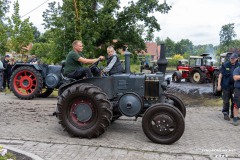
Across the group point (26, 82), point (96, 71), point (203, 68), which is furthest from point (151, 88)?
point (203, 68)

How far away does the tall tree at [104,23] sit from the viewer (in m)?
20.1

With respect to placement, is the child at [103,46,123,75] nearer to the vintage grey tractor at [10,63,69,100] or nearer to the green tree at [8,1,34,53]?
the vintage grey tractor at [10,63,69,100]

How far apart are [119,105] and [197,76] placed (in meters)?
18.1

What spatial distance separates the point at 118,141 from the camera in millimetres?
6320

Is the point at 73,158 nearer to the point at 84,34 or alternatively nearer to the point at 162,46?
the point at 162,46

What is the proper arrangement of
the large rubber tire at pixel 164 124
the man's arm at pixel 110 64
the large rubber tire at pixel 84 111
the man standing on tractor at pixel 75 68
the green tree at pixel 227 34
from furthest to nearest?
the green tree at pixel 227 34
the man's arm at pixel 110 64
the man standing on tractor at pixel 75 68
the large rubber tire at pixel 84 111
the large rubber tire at pixel 164 124

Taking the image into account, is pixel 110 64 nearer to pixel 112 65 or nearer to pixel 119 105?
pixel 112 65

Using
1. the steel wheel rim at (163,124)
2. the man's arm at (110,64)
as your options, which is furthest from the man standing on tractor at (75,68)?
the steel wheel rim at (163,124)

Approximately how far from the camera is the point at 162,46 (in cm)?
698

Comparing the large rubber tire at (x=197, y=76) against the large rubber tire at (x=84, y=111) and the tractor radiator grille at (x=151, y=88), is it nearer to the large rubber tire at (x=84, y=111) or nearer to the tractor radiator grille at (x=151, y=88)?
the tractor radiator grille at (x=151, y=88)

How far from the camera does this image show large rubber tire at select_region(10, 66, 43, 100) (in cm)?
1170

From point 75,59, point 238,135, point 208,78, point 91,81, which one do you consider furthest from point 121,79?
A: point 208,78

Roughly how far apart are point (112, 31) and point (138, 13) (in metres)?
2.41

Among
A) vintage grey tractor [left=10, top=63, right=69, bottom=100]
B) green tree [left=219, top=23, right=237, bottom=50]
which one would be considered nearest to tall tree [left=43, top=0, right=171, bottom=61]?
vintage grey tractor [left=10, top=63, right=69, bottom=100]
